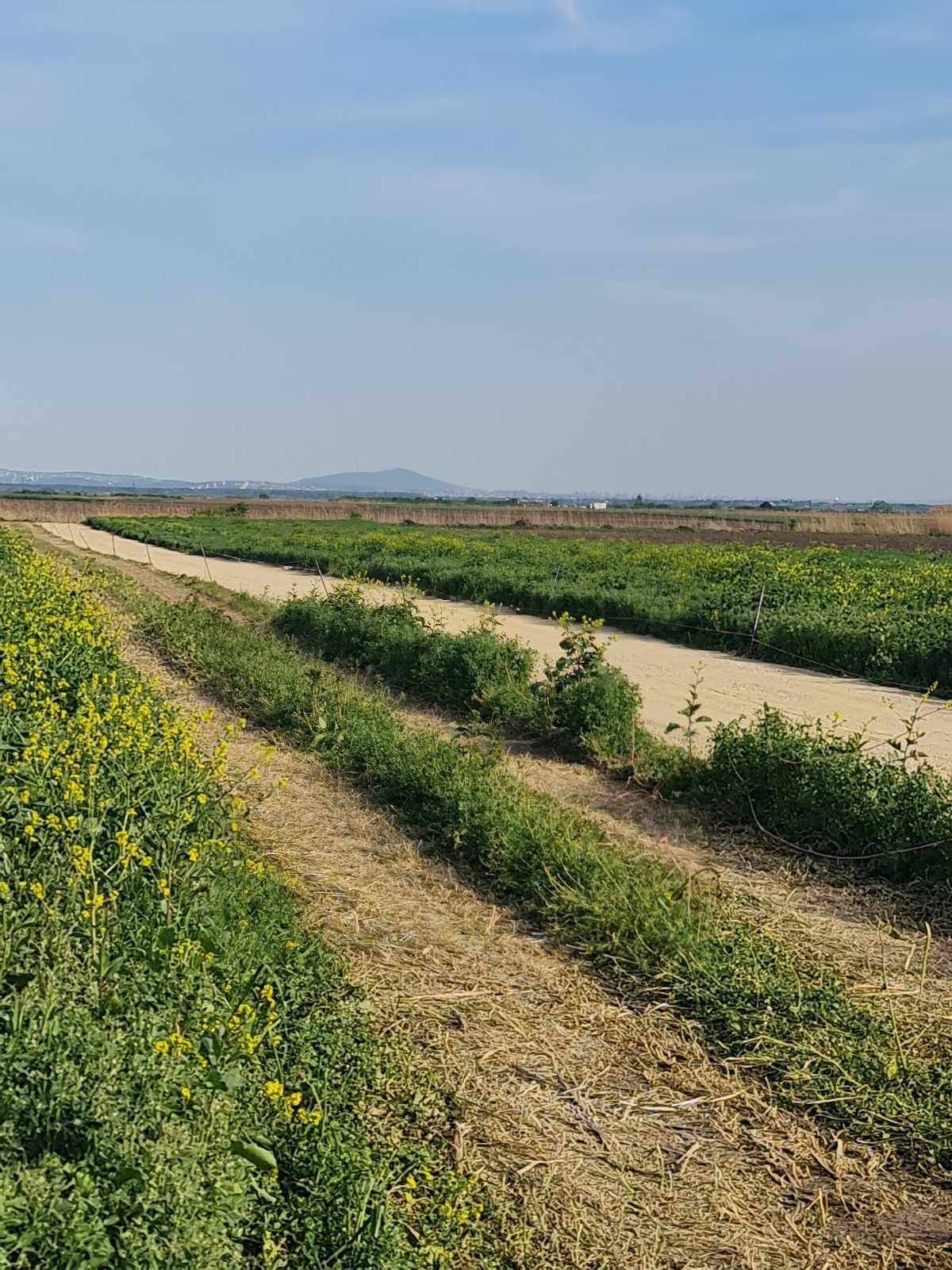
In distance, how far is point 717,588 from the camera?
66.7 feet

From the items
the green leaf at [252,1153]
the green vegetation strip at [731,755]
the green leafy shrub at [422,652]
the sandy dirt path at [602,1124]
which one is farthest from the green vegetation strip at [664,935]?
the green leaf at [252,1153]

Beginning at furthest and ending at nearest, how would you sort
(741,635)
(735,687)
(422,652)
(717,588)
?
(717,588) → (741,635) → (735,687) → (422,652)

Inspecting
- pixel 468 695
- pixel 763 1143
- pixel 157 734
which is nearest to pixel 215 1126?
pixel 763 1143

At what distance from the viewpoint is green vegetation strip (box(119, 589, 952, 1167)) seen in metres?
4.42

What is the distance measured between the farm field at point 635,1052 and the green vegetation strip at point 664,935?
0.6 inches

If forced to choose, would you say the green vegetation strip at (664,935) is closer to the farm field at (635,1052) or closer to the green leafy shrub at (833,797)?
the farm field at (635,1052)

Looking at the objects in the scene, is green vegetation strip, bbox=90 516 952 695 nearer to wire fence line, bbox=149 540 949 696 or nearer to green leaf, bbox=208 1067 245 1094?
wire fence line, bbox=149 540 949 696

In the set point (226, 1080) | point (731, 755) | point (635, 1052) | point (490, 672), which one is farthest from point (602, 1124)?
point (490, 672)

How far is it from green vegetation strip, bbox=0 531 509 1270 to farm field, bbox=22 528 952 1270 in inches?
11.3

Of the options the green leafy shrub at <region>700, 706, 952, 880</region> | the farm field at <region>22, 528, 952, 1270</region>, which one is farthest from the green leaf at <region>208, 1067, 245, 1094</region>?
the green leafy shrub at <region>700, 706, 952, 880</region>

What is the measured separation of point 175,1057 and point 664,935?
2.88 metres

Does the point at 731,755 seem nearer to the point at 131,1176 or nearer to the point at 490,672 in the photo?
the point at 490,672

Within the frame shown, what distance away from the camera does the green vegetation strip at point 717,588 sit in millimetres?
14453

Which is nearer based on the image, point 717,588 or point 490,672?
point 490,672
